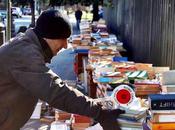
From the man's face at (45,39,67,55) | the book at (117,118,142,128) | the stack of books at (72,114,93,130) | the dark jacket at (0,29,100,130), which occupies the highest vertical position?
the man's face at (45,39,67,55)

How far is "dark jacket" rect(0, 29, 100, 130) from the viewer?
11.4 feet

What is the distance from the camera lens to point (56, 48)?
3766 millimetres

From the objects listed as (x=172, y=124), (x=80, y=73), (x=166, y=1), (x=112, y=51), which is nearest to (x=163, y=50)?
(x=166, y=1)

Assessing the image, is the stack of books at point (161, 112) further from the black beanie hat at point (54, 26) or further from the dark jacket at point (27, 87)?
the black beanie hat at point (54, 26)

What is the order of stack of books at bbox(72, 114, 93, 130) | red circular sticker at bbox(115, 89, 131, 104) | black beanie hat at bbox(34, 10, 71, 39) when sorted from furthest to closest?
stack of books at bbox(72, 114, 93, 130) → red circular sticker at bbox(115, 89, 131, 104) → black beanie hat at bbox(34, 10, 71, 39)

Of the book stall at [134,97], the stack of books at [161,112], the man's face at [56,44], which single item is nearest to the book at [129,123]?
the book stall at [134,97]

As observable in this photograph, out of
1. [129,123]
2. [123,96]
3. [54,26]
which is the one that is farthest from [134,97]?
[54,26]

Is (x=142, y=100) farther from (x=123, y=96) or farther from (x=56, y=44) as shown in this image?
(x=56, y=44)

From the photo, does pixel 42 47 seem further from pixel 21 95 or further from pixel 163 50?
pixel 163 50

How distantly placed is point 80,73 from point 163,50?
4052mm

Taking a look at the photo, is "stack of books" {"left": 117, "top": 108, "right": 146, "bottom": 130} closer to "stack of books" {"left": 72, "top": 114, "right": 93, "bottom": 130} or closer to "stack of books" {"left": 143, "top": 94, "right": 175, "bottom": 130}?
"stack of books" {"left": 143, "top": 94, "right": 175, "bottom": 130}

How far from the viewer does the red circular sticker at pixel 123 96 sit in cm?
446

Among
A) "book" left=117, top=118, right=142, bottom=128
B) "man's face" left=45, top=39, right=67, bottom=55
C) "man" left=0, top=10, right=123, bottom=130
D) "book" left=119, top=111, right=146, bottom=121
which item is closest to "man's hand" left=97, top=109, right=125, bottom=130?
"man" left=0, top=10, right=123, bottom=130

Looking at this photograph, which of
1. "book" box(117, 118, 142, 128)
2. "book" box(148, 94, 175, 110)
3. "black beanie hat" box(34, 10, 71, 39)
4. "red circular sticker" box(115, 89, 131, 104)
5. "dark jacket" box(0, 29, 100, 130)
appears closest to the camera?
"dark jacket" box(0, 29, 100, 130)
